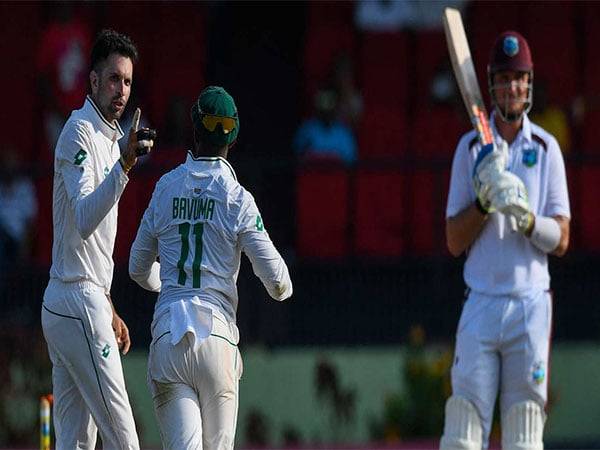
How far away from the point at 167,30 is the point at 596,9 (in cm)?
345

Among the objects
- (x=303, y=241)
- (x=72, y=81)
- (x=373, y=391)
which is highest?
(x=72, y=81)

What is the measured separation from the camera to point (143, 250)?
6.46 m

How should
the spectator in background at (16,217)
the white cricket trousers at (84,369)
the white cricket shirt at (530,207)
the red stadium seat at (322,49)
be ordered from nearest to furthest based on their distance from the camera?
the white cricket trousers at (84,369) → the white cricket shirt at (530,207) → the spectator in background at (16,217) → the red stadium seat at (322,49)

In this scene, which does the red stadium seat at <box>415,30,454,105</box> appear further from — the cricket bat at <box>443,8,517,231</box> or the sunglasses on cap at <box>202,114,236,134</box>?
the sunglasses on cap at <box>202,114,236,134</box>

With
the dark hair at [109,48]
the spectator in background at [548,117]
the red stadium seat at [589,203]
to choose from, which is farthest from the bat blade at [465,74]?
the spectator in background at [548,117]

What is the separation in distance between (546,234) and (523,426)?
78cm

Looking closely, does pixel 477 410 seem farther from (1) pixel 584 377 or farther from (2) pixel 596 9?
(2) pixel 596 9

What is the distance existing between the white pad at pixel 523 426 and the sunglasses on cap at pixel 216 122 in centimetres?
170

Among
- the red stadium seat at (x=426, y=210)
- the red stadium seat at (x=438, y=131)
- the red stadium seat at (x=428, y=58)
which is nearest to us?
the red stadium seat at (x=426, y=210)

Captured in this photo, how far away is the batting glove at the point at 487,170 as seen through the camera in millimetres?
6922

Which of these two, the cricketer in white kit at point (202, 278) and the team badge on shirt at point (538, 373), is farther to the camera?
the team badge on shirt at point (538, 373)

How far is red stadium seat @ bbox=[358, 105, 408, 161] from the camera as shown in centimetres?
1329

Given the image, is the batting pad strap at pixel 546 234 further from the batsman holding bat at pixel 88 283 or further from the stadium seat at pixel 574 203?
the stadium seat at pixel 574 203

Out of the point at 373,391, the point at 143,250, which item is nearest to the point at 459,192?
the point at 143,250
